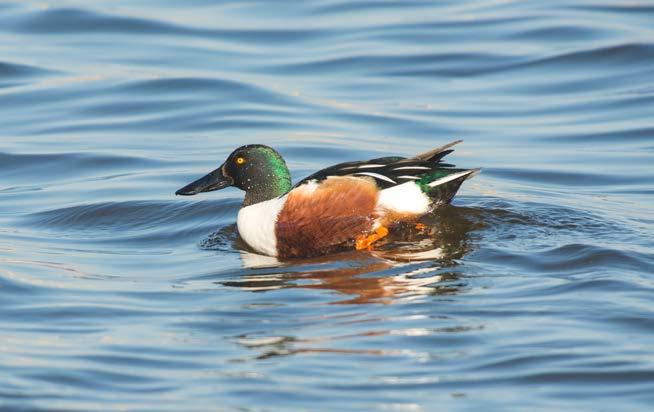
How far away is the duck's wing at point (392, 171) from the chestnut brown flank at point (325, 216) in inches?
2.1

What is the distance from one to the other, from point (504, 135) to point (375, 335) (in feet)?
20.2

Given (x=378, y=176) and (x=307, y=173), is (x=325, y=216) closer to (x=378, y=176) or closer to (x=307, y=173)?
(x=378, y=176)

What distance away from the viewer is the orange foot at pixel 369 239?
28.4 feet

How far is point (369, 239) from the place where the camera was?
8695 millimetres

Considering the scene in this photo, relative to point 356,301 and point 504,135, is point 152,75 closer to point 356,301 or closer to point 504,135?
point 504,135

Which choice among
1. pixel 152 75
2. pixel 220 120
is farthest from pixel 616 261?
→ pixel 152 75

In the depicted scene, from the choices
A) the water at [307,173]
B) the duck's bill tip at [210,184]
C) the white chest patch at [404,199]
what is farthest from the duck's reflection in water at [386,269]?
the duck's bill tip at [210,184]

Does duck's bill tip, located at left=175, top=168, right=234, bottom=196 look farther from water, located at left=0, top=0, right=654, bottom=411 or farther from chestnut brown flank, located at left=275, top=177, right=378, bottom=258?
chestnut brown flank, located at left=275, top=177, right=378, bottom=258

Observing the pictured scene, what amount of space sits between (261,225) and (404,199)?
3.15 feet

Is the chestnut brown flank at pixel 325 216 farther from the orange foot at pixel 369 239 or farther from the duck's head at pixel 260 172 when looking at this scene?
the duck's head at pixel 260 172

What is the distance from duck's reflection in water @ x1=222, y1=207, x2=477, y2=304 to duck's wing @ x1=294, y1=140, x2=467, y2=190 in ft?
1.17

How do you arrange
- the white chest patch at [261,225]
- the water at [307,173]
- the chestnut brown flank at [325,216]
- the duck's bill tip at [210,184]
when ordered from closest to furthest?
1. the water at [307,173]
2. the chestnut brown flank at [325,216]
3. the white chest patch at [261,225]
4. the duck's bill tip at [210,184]

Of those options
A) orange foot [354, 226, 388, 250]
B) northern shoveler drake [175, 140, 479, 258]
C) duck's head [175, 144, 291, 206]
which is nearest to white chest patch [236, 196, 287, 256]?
northern shoveler drake [175, 140, 479, 258]

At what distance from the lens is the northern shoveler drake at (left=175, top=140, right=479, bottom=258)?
859 centimetres
